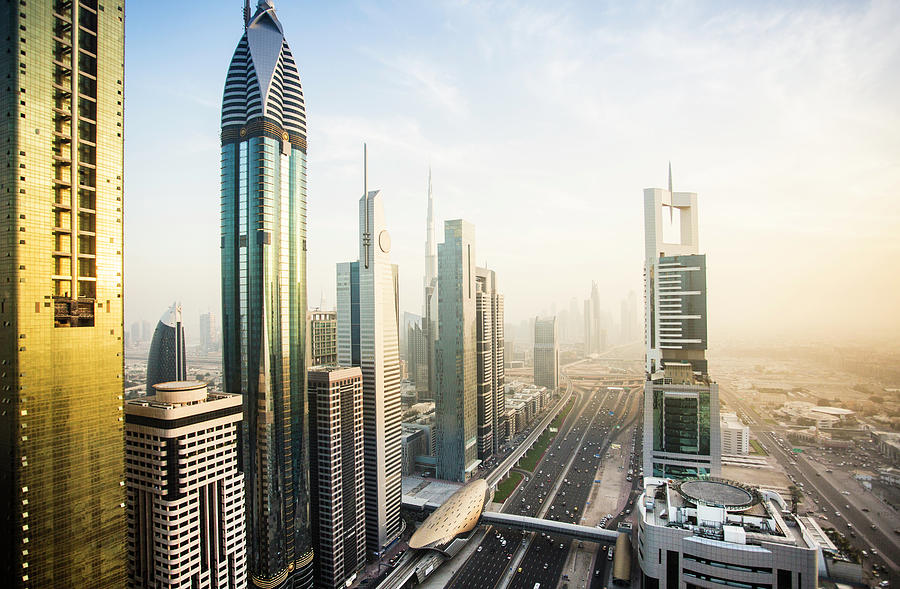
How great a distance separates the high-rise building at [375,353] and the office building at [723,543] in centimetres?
1658

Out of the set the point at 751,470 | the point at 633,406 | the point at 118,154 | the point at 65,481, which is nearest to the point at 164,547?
the point at 65,481

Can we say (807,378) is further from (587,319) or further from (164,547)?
(587,319)

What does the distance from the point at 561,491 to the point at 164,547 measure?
33.7 metres

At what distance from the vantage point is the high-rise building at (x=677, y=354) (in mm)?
34469

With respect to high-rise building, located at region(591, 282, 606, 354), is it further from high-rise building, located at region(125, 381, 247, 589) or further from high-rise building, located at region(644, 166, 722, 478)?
high-rise building, located at region(125, 381, 247, 589)

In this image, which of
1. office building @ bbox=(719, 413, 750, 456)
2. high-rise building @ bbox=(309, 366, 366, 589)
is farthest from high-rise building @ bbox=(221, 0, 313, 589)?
office building @ bbox=(719, 413, 750, 456)

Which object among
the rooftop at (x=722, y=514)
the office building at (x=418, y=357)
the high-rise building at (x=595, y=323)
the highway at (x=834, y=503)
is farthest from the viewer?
the high-rise building at (x=595, y=323)

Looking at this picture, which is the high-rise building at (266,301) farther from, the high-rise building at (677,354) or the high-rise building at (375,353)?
the high-rise building at (677,354)

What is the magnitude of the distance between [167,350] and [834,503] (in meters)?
55.6

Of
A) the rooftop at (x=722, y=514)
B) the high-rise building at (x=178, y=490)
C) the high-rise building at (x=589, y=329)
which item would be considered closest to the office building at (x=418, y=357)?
the rooftop at (x=722, y=514)

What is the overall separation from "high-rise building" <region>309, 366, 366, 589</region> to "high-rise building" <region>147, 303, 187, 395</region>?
77.2 feet

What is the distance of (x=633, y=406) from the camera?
8038 cm

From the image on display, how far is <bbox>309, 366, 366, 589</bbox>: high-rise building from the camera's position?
28.5 meters

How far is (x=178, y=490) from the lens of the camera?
19.2 meters
